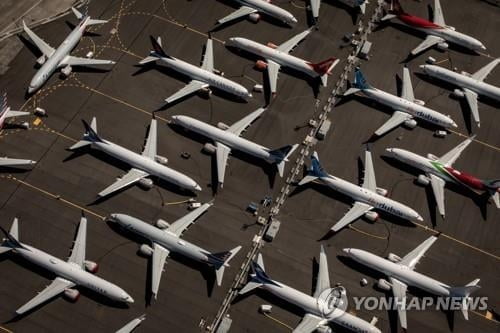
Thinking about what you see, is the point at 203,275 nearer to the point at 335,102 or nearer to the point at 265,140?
the point at 265,140

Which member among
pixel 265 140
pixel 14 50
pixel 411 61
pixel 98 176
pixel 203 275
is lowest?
pixel 203 275

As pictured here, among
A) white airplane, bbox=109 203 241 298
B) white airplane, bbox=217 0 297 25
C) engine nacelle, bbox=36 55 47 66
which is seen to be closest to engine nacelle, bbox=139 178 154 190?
white airplane, bbox=109 203 241 298

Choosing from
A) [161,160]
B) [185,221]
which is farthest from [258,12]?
[185,221]

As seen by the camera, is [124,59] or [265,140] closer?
[265,140]

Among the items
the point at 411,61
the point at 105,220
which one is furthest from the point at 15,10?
the point at 411,61

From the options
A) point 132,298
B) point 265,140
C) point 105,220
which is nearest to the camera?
point 132,298

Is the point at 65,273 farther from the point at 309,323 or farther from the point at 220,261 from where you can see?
the point at 309,323

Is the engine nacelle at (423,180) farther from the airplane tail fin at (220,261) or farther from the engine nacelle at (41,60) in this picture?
the engine nacelle at (41,60)
